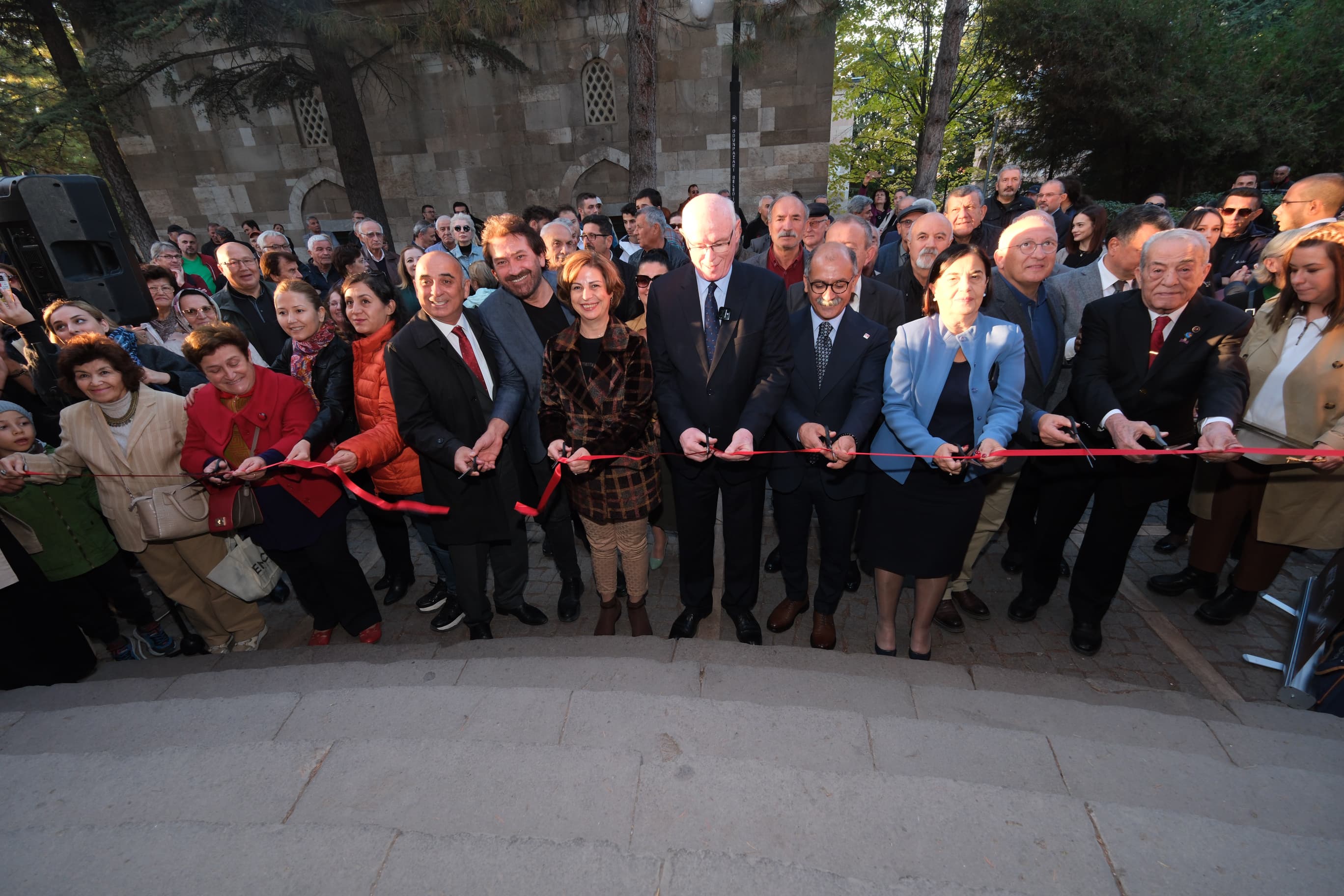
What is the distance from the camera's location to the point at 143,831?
6.41ft

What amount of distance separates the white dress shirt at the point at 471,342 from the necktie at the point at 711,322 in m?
1.29

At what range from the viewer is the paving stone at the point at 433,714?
2457 millimetres

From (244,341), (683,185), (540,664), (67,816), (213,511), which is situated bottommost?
(540,664)

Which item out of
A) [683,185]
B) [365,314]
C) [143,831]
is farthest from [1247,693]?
[683,185]

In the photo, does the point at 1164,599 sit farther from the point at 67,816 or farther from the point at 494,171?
the point at 494,171

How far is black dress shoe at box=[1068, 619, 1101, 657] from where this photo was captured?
3.38 meters

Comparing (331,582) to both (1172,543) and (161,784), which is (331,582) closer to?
(161,784)

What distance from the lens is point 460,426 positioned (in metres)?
3.31

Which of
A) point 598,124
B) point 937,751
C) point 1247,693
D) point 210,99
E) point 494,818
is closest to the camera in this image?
point 494,818

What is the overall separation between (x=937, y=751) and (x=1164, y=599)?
274cm

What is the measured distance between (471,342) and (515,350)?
25 centimetres

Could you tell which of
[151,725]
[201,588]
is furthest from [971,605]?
[201,588]

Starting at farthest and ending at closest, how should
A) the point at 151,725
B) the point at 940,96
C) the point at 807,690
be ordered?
the point at 940,96 < the point at 807,690 < the point at 151,725

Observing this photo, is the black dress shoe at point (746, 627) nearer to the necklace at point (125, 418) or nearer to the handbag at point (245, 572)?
the handbag at point (245, 572)
